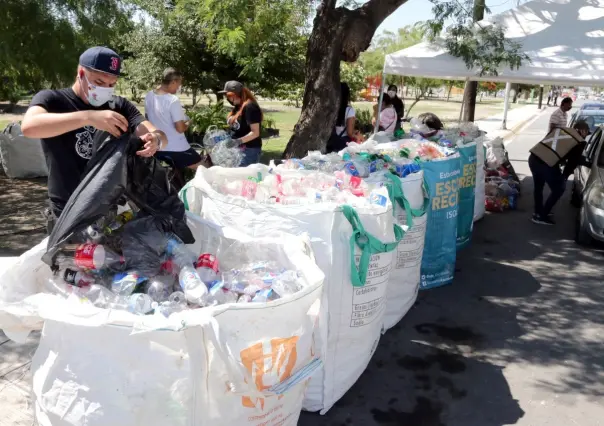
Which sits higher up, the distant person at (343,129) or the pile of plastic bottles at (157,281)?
the distant person at (343,129)

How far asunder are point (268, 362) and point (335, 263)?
1086mm

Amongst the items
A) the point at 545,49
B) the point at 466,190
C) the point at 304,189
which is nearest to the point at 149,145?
the point at 304,189

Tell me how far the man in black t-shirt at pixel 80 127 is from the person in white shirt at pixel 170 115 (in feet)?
8.35

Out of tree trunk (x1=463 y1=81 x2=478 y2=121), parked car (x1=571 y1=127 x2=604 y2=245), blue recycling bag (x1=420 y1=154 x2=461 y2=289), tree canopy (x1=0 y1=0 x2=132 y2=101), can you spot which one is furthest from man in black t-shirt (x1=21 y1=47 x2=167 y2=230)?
tree trunk (x1=463 y1=81 x2=478 y2=121)

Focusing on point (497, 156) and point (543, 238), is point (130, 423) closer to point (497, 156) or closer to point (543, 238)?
point (543, 238)

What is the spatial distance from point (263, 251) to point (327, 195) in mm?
865

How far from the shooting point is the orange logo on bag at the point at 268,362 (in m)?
1.83

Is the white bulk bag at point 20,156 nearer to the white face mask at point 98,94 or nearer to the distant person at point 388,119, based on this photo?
the distant person at point 388,119

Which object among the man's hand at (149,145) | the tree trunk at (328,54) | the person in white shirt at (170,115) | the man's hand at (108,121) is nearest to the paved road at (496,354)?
the man's hand at (149,145)

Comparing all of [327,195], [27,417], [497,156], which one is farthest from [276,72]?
[27,417]

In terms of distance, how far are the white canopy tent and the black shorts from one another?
3302 millimetres

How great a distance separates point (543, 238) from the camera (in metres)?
6.71

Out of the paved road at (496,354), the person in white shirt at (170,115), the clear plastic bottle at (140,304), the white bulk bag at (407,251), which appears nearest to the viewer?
the clear plastic bottle at (140,304)

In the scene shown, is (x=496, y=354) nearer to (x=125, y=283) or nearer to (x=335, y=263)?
(x=335, y=263)
